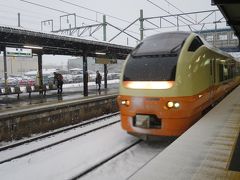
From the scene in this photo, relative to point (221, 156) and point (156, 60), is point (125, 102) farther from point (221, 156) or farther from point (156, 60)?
point (221, 156)

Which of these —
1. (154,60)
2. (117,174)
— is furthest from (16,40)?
(117,174)

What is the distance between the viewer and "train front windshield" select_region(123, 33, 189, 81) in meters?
7.15

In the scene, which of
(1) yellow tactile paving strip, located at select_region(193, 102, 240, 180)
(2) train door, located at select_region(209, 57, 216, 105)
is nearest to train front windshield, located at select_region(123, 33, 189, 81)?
(2) train door, located at select_region(209, 57, 216, 105)

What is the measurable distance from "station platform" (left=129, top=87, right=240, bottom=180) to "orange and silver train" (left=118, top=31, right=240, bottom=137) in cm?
62

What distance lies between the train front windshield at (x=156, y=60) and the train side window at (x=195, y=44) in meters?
0.23

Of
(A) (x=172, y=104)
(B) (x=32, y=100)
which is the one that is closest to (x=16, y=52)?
(B) (x=32, y=100)

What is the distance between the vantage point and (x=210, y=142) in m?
5.42

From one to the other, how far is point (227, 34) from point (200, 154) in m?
33.7

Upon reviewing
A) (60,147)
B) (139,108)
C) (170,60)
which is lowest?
(60,147)

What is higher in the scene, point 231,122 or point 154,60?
point 154,60

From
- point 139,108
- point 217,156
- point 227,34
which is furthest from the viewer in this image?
point 227,34

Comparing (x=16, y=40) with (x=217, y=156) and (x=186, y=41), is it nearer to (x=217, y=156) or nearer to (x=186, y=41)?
(x=186, y=41)

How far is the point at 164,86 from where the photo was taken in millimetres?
6973

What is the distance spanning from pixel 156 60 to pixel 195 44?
1196 millimetres
